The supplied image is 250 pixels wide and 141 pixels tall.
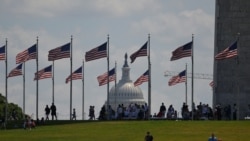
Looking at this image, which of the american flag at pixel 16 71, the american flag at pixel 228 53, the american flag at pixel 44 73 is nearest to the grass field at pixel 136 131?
the american flag at pixel 228 53

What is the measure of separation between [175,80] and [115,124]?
644 inches

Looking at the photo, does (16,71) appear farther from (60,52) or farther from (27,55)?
(60,52)

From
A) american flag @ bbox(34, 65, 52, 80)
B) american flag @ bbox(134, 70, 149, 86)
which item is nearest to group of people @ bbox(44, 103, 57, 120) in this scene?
american flag @ bbox(34, 65, 52, 80)

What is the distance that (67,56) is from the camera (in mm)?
107312

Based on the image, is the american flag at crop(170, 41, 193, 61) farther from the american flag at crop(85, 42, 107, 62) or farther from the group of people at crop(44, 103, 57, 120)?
the group of people at crop(44, 103, 57, 120)

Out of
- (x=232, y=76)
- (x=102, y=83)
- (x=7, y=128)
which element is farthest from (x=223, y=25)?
(x=7, y=128)

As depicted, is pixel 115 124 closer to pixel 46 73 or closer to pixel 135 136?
pixel 135 136

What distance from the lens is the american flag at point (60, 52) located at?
4154 inches

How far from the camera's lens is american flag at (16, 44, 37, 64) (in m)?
105

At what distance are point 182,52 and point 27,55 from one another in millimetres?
16531

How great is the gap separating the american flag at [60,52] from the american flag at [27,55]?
2.44 m

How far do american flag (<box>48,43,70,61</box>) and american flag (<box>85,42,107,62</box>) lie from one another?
3.56m

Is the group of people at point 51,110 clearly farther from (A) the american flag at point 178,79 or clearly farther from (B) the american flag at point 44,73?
(A) the american flag at point 178,79

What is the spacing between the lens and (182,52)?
97875 mm
